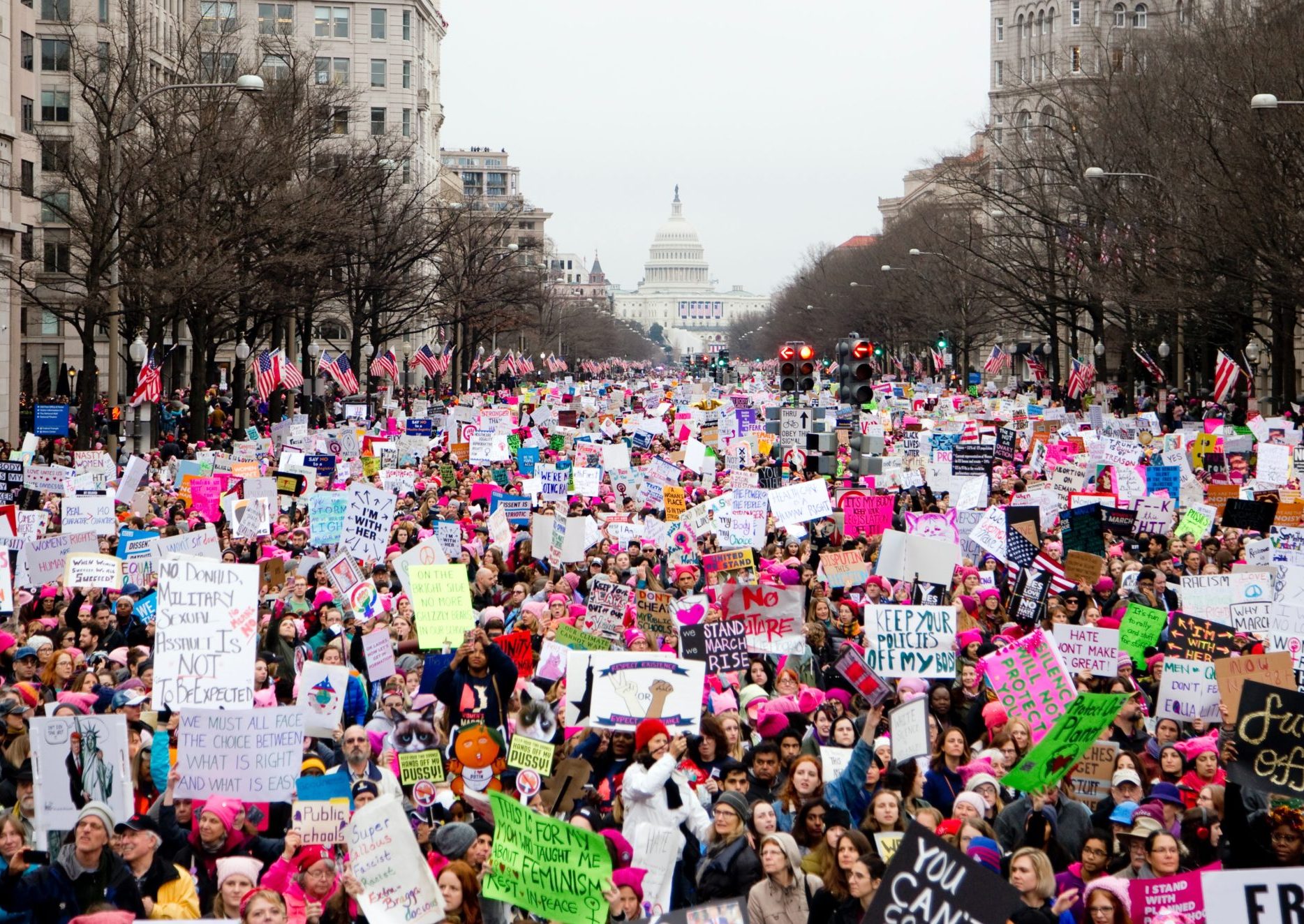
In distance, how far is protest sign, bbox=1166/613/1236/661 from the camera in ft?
42.6

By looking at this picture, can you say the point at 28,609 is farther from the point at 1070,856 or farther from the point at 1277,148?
the point at 1277,148

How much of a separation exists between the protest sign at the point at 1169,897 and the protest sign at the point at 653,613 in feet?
22.7

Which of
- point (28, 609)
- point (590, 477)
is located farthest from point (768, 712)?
point (590, 477)

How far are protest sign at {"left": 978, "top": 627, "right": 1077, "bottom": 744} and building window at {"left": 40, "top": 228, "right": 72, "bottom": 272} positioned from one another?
47313 millimetres

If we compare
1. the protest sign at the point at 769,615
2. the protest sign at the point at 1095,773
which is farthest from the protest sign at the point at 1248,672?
the protest sign at the point at 769,615

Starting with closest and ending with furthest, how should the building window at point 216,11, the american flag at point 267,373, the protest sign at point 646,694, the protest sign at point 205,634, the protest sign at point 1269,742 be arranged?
the protest sign at point 1269,742
the protest sign at point 646,694
the protest sign at point 205,634
the american flag at point 267,373
the building window at point 216,11

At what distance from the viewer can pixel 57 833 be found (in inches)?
384

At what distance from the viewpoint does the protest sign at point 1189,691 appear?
1193 cm

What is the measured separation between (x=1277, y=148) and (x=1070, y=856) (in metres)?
27.6

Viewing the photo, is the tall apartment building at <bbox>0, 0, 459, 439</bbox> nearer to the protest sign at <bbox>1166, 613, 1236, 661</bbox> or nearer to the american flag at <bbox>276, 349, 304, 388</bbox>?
the american flag at <bbox>276, 349, 304, 388</bbox>

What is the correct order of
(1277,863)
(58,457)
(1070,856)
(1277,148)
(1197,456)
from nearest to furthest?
1. (1277,863)
2. (1070,856)
3. (1197,456)
4. (58,457)
5. (1277,148)

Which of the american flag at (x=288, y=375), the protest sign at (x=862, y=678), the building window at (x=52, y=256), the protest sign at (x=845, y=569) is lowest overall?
the protest sign at (x=862, y=678)

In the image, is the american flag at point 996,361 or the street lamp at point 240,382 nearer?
the street lamp at point 240,382

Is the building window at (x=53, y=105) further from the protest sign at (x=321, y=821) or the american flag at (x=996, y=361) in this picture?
the protest sign at (x=321, y=821)
